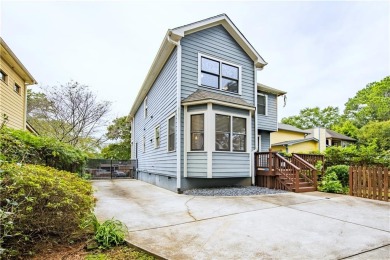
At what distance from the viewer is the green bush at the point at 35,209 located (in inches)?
98.7

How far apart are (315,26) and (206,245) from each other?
15.8 m

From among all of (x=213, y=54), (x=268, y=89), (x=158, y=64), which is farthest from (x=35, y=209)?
(x=268, y=89)

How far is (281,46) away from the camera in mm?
18172

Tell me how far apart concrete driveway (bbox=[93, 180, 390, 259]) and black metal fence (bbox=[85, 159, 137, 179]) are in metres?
11.4

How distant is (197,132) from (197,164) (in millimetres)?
1183

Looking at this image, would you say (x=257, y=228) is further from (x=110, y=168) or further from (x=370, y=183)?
(x=110, y=168)

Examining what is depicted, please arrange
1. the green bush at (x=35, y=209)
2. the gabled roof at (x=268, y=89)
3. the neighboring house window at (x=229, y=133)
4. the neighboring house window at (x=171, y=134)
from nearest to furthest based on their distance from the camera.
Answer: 1. the green bush at (x=35, y=209)
2. the neighboring house window at (x=229, y=133)
3. the neighboring house window at (x=171, y=134)
4. the gabled roof at (x=268, y=89)

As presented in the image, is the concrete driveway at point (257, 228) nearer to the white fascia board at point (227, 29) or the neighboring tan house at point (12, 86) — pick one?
the white fascia board at point (227, 29)

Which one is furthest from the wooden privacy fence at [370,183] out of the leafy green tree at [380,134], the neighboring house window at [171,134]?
the leafy green tree at [380,134]

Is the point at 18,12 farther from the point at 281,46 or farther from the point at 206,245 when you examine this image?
the point at 281,46

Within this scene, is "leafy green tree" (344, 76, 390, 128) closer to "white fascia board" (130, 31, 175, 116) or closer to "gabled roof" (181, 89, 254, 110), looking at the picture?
"gabled roof" (181, 89, 254, 110)

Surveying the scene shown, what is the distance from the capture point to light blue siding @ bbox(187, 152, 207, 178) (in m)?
7.80

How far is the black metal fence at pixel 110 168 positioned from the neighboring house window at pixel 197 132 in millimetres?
10175

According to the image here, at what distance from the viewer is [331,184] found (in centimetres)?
822
